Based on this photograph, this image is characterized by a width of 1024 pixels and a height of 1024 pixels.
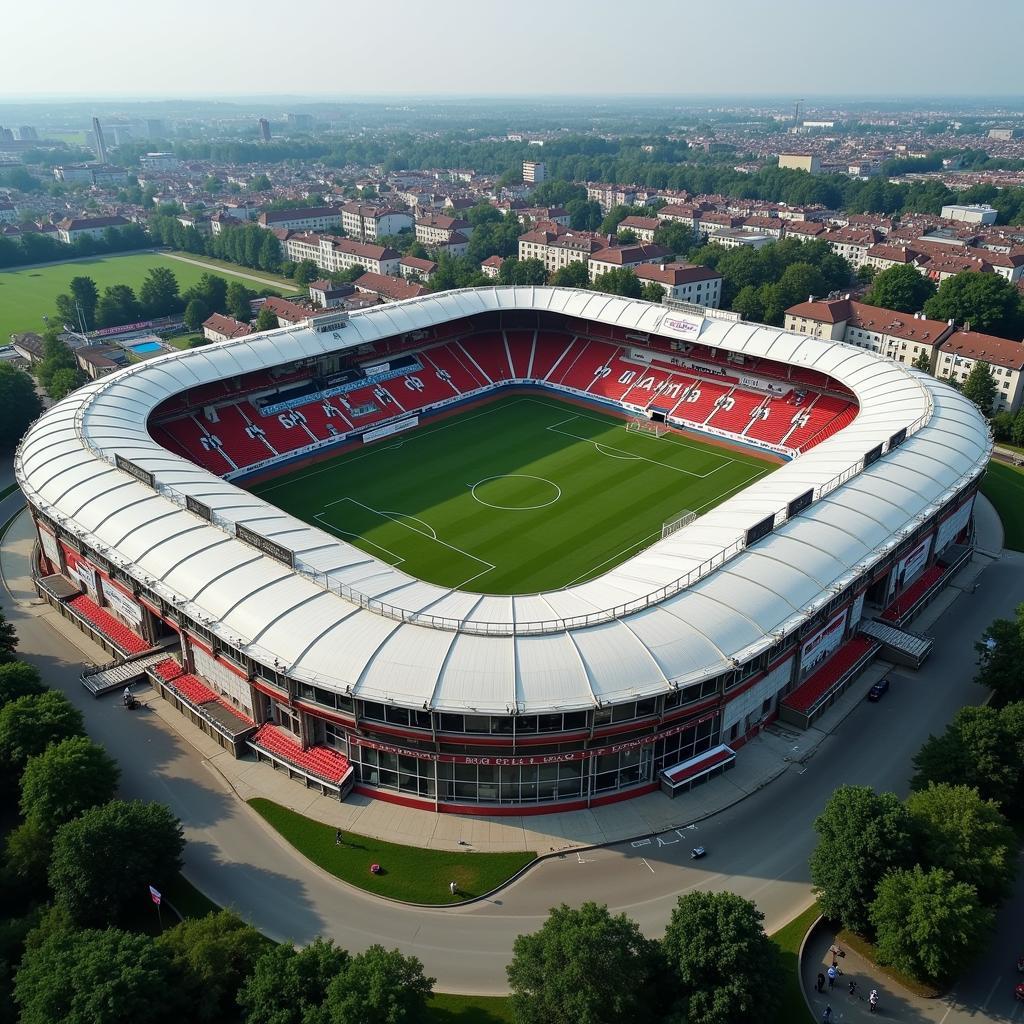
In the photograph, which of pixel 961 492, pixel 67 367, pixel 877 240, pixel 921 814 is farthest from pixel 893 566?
pixel 877 240

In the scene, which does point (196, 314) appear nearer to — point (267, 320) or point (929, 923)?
point (267, 320)

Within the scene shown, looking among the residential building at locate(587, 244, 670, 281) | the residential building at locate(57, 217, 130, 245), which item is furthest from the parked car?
the residential building at locate(57, 217, 130, 245)

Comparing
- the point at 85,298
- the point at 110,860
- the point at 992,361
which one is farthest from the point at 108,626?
the point at 85,298

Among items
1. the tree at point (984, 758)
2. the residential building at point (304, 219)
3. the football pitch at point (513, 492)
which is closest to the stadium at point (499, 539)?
the football pitch at point (513, 492)

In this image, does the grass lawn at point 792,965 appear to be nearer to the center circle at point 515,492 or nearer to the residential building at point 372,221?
the center circle at point 515,492

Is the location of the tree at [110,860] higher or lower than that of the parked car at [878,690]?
higher

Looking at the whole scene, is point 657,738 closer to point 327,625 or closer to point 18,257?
point 327,625
